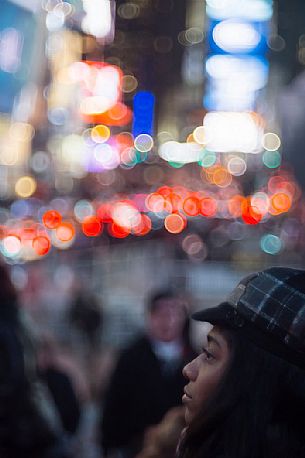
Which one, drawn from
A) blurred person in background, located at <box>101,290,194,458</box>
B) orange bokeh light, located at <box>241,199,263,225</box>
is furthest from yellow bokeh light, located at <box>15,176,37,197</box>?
blurred person in background, located at <box>101,290,194,458</box>

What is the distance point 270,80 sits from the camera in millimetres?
23328

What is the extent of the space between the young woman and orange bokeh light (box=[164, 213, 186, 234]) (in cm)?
3810

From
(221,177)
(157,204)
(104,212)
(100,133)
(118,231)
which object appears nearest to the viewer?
(118,231)

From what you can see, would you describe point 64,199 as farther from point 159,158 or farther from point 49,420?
point 49,420

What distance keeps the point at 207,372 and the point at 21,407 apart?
2.66 m

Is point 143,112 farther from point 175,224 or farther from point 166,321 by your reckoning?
point 166,321

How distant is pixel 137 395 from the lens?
18.3 ft

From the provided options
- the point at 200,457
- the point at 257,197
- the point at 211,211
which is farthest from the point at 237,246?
the point at 200,457

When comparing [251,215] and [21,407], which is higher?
[21,407]

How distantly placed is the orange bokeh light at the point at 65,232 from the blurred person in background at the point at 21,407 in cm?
3042

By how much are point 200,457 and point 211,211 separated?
48342 millimetres

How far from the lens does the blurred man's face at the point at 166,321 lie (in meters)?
5.92

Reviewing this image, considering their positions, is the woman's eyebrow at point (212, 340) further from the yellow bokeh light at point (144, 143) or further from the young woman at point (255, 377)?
the yellow bokeh light at point (144, 143)

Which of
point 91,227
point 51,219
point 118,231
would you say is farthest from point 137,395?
point 118,231
